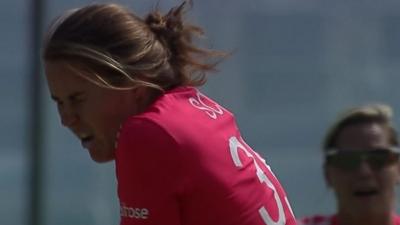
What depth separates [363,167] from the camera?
12.0 ft

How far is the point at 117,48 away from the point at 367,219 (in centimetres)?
151

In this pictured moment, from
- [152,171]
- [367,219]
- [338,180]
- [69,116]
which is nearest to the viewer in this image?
[152,171]

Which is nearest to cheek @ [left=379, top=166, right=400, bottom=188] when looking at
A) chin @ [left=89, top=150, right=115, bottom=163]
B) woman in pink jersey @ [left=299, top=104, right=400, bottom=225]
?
woman in pink jersey @ [left=299, top=104, right=400, bottom=225]

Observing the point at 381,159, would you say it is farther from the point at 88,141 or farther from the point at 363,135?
the point at 88,141

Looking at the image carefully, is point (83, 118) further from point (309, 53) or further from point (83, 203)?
point (309, 53)

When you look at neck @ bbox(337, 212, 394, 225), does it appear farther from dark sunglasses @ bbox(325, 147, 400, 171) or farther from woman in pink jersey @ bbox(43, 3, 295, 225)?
woman in pink jersey @ bbox(43, 3, 295, 225)

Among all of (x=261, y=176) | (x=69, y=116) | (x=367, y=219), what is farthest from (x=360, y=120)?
(x=69, y=116)

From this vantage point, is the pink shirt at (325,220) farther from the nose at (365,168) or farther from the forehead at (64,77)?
the forehead at (64,77)

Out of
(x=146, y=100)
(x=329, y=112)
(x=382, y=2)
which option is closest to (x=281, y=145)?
(x=329, y=112)

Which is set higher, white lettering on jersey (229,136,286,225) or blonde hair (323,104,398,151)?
white lettering on jersey (229,136,286,225)

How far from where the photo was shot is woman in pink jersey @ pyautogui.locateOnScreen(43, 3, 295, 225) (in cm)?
221

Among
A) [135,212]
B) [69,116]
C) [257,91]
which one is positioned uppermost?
[69,116]

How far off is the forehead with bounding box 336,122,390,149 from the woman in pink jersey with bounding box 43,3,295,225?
1338 millimetres

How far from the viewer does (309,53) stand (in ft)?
16.9
